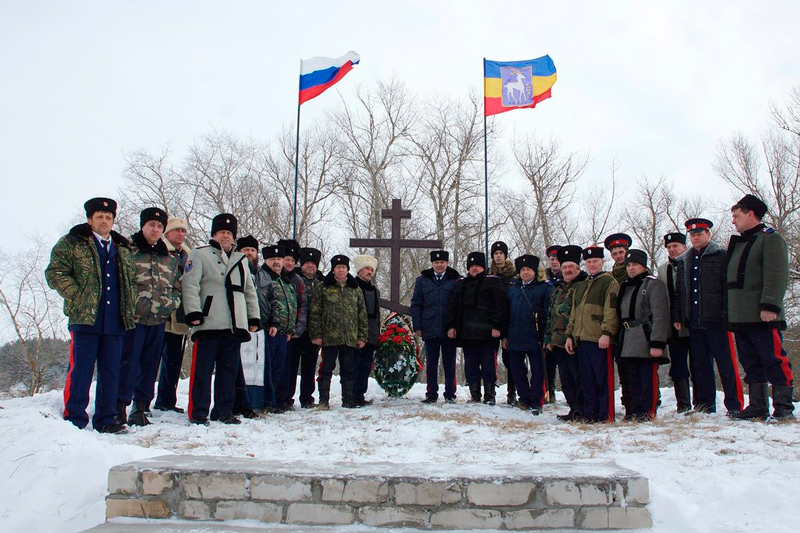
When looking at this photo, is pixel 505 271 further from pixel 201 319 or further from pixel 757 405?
pixel 201 319

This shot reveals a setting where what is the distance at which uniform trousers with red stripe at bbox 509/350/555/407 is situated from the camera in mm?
7668

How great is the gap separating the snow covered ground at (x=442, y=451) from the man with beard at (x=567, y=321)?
969 millimetres

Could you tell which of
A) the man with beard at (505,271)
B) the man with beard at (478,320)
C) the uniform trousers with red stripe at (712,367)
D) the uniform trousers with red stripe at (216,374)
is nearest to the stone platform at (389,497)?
the uniform trousers with red stripe at (216,374)

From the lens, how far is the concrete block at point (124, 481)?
3.48 m

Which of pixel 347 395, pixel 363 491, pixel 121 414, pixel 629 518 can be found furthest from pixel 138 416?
pixel 629 518

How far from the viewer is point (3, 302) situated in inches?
883

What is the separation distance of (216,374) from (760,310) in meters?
5.29

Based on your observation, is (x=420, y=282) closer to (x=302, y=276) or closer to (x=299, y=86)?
(x=302, y=276)

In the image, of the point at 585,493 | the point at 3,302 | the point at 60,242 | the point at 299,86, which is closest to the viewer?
the point at 585,493

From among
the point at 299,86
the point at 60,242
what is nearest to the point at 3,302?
the point at 299,86

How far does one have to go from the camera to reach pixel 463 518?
3305 mm

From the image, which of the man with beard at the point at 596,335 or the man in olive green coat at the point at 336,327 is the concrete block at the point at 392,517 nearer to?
the man with beard at the point at 596,335

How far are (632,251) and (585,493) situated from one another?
397 centimetres

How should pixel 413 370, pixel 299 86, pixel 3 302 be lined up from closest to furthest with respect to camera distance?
1. pixel 413 370
2. pixel 299 86
3. pixel 3 302
